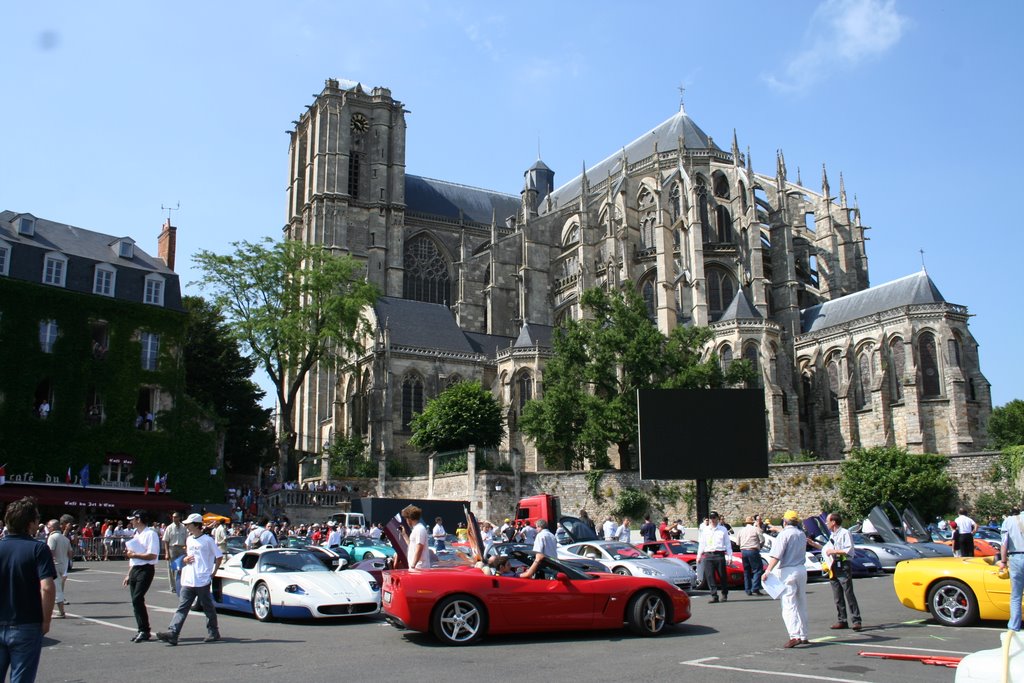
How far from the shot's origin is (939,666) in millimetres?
7801

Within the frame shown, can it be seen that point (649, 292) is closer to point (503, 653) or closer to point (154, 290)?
point (154, 290)

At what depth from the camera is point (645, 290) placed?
51438 millimetres

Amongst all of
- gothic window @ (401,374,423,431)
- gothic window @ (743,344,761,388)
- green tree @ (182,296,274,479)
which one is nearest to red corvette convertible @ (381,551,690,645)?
green tree @ (182,296,274,479)

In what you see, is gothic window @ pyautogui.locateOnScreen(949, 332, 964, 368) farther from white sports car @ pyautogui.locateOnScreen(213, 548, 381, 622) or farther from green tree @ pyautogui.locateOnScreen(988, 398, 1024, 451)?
white sports car @ pyautogui.locateOnScreen(213, 548, 381, 622)

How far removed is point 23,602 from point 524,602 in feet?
17.6

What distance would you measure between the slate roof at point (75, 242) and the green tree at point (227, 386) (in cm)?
813

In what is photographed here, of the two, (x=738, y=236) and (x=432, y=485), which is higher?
(x=738, y=236)

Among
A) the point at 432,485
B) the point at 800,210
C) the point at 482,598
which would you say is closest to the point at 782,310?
→ the point at 800,210

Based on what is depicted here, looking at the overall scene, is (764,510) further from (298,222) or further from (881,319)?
(298,222)

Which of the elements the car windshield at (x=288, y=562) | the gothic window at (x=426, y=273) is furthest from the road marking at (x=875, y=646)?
the gothic window at (x=426, y=273)

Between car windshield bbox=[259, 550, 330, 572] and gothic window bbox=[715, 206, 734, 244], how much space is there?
44481mm

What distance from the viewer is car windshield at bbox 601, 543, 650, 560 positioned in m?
16.5

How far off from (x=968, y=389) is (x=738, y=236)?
577 inches

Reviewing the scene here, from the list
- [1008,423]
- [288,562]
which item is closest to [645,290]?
[1008,423]
